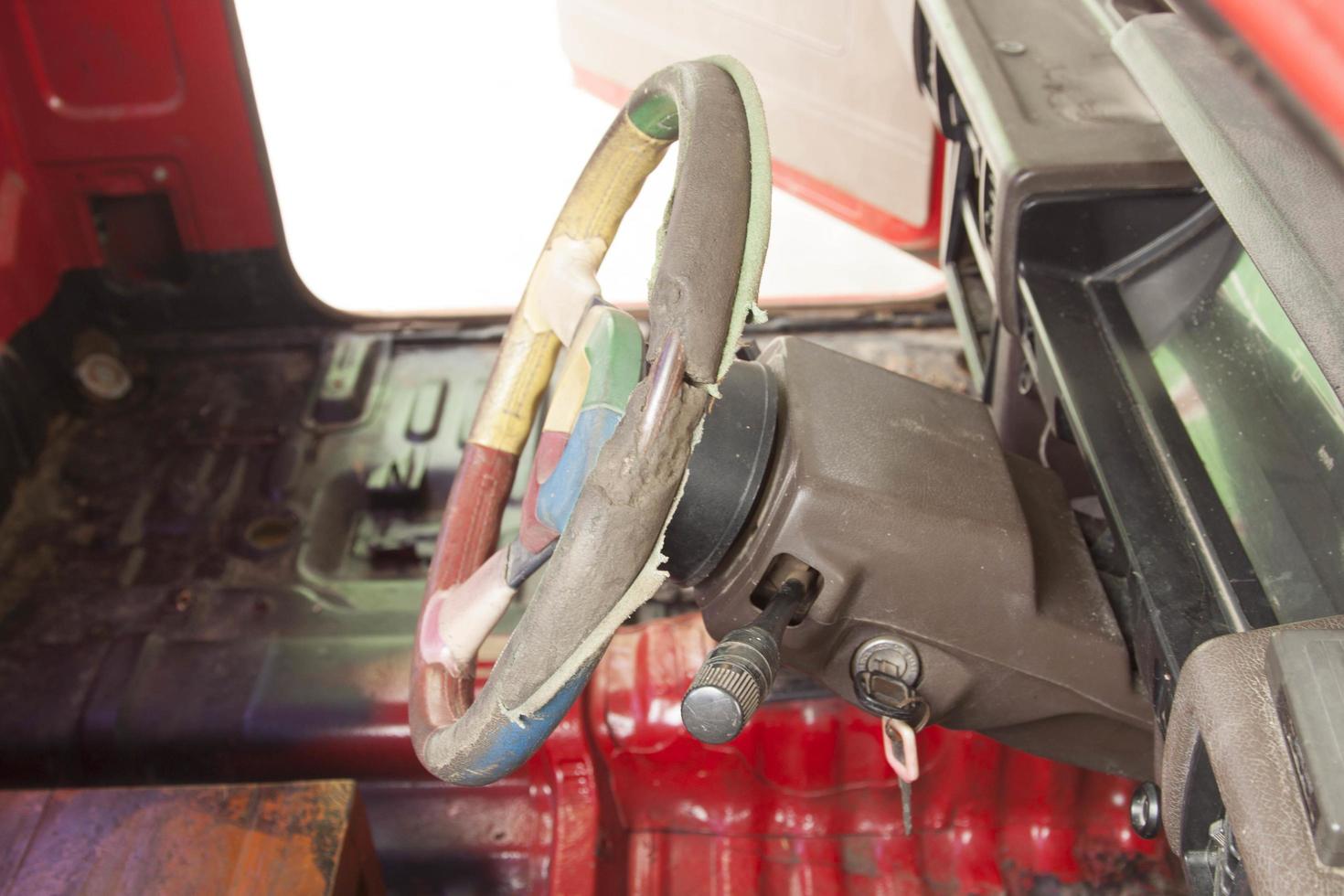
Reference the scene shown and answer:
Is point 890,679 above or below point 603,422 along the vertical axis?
below

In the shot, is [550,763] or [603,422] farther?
[550,763]

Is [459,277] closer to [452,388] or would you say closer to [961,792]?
[452,388]

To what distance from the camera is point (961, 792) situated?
139cm

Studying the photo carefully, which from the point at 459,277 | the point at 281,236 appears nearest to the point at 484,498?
the point at 281,236

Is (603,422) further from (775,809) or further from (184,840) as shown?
(775,809)

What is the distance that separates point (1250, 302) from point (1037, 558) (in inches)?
11.1

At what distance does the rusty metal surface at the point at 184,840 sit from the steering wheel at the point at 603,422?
222mm

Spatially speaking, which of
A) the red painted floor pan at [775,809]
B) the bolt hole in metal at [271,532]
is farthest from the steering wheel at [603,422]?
the bolt hole in metal at [271,532]

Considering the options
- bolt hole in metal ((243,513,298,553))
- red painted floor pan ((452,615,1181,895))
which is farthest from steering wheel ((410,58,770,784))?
bolt hole in metal ((243,513,298,553))

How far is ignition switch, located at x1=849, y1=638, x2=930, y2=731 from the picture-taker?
900 mm

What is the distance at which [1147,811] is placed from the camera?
0.82 meters

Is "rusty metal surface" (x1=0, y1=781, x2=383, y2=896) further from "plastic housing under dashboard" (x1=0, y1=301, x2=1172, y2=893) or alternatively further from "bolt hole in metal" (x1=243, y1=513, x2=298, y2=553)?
"bolt hole in metal" (x1=243, y1=513, x2=298, y2=553)

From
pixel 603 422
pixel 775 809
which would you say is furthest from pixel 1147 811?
pixel 775 809

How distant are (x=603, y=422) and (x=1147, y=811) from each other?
0.49 meters
